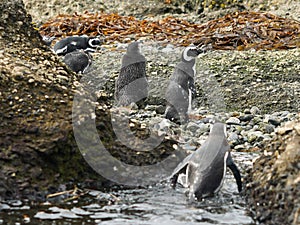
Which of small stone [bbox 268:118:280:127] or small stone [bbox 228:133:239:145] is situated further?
small stone [bbox 268:118:280:127]

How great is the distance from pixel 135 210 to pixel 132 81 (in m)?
5.31

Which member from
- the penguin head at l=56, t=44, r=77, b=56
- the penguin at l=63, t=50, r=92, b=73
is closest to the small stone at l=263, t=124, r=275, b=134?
the penguin at l=63, t=50, r=92, b=73

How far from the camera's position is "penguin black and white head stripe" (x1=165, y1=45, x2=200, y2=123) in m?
9.41

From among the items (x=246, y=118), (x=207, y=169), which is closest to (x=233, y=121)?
(x=246, y=118)

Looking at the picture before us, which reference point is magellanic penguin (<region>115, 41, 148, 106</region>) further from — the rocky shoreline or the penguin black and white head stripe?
the rocky shoreline

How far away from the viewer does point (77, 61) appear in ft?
36.8

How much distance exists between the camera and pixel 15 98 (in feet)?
20.1

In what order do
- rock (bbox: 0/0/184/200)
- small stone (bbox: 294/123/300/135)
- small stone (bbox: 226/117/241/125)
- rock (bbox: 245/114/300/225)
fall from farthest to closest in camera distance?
1. small stone (bbox: 226/117/241/125)
2. rock (bbox: 0/0/184/200)
3. small stone (bbox: 294/123/300/135)
4. rock (bbox: 245/114/300/225)

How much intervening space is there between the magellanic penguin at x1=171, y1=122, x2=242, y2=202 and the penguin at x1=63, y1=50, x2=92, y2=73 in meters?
5.41

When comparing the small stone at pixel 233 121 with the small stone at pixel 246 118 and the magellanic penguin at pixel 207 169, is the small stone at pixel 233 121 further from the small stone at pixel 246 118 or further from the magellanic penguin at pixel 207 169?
the magellanic penguin at pixel 207 169

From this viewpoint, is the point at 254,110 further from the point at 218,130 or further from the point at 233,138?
the point at 218,130

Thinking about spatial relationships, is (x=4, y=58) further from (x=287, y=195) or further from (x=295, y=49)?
(x=295, y=49)

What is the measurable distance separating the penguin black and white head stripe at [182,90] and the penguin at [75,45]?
2.75m

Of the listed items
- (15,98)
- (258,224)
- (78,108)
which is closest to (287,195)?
(258,224)
